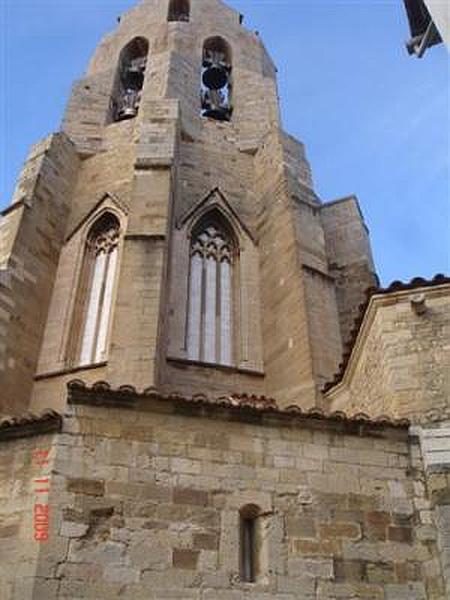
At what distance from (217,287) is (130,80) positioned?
409 inches

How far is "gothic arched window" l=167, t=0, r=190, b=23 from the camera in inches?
964

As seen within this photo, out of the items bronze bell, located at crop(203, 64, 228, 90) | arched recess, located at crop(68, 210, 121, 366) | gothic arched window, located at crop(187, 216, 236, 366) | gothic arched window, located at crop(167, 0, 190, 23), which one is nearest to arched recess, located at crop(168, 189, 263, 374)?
gothic arched window, located at crop(187, 216, 236, 366)

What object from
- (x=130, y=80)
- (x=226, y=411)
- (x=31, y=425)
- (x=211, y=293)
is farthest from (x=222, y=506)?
(x=130, y=80)

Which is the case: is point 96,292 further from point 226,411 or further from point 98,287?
point 226,411

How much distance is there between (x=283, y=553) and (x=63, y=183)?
11710 millimetres

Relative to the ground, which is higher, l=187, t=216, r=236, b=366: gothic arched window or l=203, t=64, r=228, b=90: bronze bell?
l=203, t=64, r=228, b=90: bronze bell

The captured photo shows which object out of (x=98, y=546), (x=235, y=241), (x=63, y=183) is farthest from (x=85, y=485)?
(x=63, y=183)

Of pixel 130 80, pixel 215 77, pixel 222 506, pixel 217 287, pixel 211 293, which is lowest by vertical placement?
pixel 222 506

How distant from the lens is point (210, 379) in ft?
41.8

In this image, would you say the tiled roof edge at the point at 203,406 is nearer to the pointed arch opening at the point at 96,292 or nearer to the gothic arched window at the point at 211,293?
the pointed arch opening at the point at 96,292

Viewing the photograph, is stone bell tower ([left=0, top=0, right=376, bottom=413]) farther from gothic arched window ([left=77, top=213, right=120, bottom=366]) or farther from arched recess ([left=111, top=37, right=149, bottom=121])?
arched recess ([left=111, top=37, right=149, bottom=121])

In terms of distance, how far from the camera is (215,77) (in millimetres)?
22812

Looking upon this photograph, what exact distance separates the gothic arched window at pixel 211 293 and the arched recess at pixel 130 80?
5.66m

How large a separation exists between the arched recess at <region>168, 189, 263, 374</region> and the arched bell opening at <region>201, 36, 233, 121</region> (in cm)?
523
